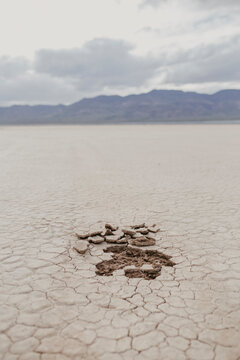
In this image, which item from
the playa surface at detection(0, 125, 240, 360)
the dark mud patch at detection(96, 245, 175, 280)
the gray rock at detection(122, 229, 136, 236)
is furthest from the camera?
the gray rock at detection(122, 229, 136, 236)

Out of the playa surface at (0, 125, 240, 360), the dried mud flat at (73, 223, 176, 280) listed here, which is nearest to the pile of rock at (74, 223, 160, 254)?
the dried mud flat at (73, 223, 176, 280)

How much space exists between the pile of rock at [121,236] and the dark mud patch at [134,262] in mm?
152

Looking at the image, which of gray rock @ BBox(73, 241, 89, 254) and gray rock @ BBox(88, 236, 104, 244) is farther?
gray rock @ BBox(88, 236, 104, 244)

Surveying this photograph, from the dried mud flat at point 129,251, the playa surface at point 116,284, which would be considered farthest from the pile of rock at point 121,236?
the playa surface at point 116,284

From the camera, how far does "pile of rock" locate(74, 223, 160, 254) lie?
3607mm

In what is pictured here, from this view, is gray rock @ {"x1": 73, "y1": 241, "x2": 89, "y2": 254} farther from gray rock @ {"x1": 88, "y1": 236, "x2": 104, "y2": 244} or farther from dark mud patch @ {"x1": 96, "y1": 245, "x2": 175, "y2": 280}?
dark mud patch @ {"x1": 96, "y1": 245, "x2": 175, "y2": 280}

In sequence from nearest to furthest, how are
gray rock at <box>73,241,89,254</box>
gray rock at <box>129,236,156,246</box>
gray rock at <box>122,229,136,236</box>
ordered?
1. gray rock at <box>73,241,89,254</box>
2. gray rock at <box>129,236,156,246</box>
3. gray rock at <box>122,229,136,236</box>

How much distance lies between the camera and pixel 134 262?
10.5ft

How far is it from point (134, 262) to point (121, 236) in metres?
0.66

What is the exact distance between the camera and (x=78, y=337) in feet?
6.82

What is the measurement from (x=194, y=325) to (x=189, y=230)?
2.00 meters

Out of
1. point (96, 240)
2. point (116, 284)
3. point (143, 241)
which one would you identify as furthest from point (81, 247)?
point (116, 284)

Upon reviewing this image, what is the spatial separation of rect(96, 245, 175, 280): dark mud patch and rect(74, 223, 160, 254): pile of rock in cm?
15

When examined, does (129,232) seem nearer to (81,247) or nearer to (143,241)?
(143,241)
